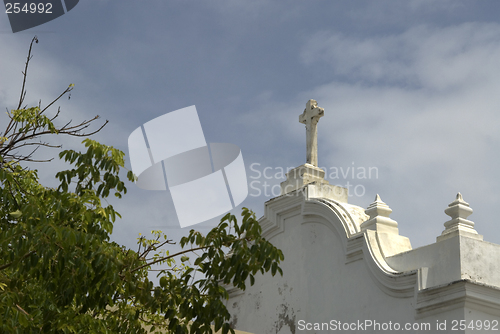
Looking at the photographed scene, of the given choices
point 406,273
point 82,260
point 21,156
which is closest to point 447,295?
point 406,273

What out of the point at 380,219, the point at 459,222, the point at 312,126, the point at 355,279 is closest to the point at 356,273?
the point at 355,279

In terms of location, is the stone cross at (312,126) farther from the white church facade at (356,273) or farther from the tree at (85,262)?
the tree at (85,262)

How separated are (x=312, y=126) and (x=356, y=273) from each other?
10.2ft

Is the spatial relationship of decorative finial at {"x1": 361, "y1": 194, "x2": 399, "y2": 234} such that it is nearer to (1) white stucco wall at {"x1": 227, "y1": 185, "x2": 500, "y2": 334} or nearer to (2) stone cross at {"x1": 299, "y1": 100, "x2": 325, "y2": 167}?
(1) white stucco wall at {"x1": 227, "y1": 185, "x2": 500, "y2": 334}

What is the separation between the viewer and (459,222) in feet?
28.5

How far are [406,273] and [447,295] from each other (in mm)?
657

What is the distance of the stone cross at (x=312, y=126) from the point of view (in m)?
11.6

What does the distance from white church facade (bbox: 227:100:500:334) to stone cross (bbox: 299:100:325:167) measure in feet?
0.06

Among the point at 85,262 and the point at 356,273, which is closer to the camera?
the point at 85,262

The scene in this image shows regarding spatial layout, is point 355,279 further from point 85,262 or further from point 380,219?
point 85,262

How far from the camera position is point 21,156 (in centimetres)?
733

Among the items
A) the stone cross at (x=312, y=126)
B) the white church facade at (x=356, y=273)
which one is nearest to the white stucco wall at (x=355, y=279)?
the white church facade at (x=356, y=273)

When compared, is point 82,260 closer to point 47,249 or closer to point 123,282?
point 47,249

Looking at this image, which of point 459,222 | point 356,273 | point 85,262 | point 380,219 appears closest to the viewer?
point 85,262
